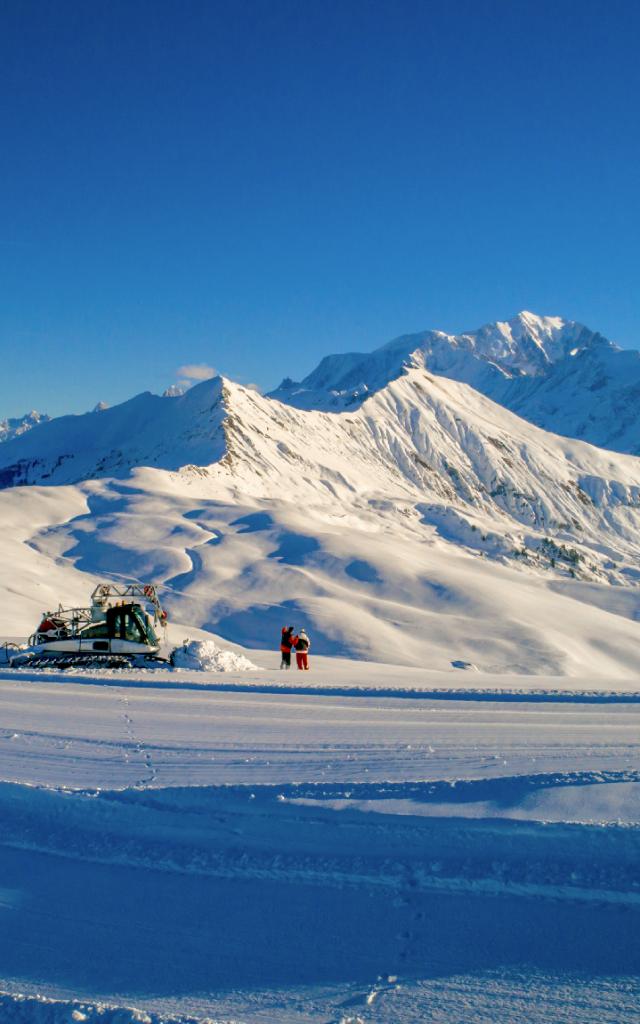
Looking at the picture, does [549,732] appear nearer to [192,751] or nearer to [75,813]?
[192,751]

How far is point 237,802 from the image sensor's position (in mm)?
8047

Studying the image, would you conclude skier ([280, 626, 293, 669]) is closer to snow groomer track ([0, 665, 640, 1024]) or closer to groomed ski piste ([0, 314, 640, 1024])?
groomed ski piste ([0, 314, 640, 1024])

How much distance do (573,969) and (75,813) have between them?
4.48m

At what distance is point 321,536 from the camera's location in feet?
164

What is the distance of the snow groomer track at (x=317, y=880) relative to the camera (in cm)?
534

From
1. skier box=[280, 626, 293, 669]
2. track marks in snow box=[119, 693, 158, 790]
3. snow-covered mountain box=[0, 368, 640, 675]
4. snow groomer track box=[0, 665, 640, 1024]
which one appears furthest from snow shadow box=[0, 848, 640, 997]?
snow-covered mountain box=[0, 368, 640, 675]

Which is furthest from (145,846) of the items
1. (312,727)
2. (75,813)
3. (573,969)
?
(312,727)

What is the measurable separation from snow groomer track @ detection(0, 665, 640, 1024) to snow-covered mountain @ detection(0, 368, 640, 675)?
21.1 meters

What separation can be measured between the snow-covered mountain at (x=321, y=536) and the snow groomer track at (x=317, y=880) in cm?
2106

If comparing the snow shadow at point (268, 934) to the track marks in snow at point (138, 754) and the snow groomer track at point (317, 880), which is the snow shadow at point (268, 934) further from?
the track marks in snow at point (138, 754)

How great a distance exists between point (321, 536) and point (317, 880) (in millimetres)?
43372

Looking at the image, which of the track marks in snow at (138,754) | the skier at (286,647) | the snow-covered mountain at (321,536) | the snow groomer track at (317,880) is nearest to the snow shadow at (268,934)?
the snow groomer track at (317,880)

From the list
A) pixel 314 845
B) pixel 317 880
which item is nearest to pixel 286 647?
pixel 314 845

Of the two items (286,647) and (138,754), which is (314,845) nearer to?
(138,754)
